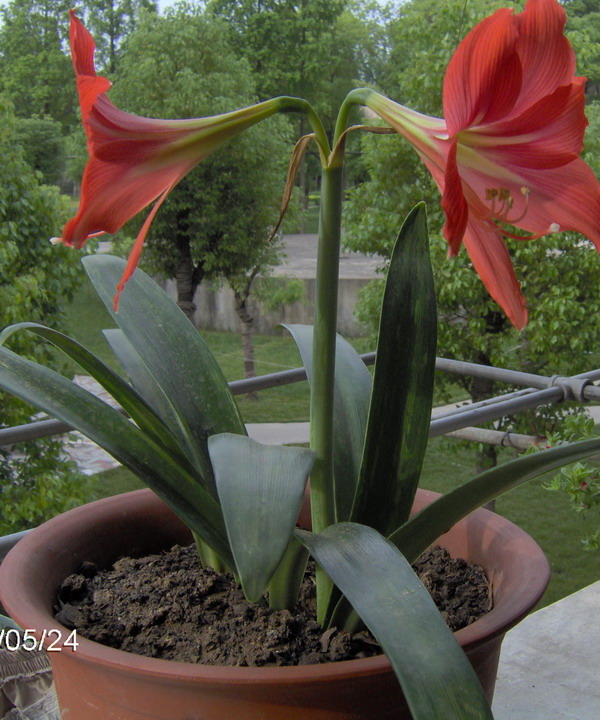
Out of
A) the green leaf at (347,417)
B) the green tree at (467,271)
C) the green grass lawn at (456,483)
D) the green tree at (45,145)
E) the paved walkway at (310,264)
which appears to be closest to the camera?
the green leaf at (347,417)

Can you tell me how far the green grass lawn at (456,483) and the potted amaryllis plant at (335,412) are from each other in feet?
10.3

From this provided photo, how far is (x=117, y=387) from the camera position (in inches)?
29.7

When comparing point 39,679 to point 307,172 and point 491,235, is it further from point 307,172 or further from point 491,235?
point 307,172

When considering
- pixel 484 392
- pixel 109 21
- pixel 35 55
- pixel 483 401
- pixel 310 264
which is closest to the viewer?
pixel 483 401

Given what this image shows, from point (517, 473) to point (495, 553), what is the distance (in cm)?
23

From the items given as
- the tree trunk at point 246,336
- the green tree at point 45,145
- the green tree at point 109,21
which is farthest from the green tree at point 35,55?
the tree trunk at point 246,336

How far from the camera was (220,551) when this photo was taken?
74 cm

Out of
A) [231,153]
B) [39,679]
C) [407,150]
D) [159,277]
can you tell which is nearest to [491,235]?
[39,679]

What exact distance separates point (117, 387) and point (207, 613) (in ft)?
0.70

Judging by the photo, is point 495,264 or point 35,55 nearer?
point 495,264

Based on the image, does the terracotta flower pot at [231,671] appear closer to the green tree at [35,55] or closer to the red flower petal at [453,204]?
the red flower petal at [453,204]

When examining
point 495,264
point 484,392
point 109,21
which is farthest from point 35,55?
point 495,264

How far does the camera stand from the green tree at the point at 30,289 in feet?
10.8

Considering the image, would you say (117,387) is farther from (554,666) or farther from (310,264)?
(310,264)
